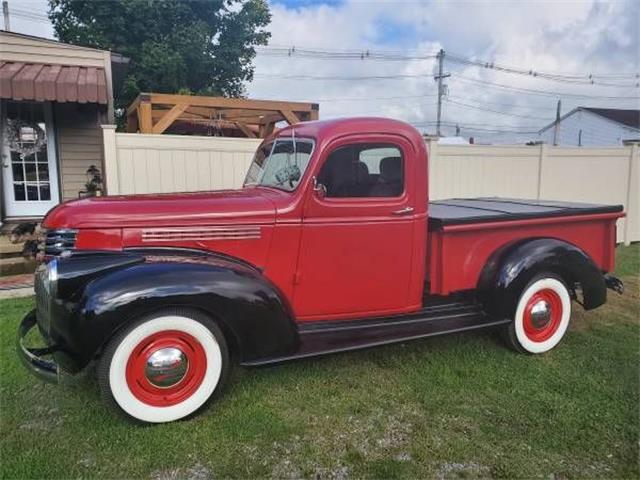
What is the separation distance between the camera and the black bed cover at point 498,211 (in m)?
3.91

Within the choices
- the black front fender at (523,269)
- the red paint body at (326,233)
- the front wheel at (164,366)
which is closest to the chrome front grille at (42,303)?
the red paint body at (326,233)

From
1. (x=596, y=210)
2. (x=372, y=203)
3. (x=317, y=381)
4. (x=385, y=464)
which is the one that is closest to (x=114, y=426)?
(x=317, y=381)

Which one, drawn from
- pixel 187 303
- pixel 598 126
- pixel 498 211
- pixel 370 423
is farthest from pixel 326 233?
pixel 598 126

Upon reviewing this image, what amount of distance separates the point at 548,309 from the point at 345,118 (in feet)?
7.61

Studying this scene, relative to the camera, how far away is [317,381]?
3.70 metres

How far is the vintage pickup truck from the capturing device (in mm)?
2943

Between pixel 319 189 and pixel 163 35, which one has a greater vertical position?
pixel 163 35

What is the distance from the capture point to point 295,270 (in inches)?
140

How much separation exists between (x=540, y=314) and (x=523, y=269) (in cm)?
49

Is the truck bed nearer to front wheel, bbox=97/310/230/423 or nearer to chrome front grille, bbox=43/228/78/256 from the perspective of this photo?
front wheel, bbox=97/310/230/423

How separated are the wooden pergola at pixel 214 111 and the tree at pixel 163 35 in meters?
6.71

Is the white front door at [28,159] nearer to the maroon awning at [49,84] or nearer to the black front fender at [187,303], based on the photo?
the maroon awning at [49,84]

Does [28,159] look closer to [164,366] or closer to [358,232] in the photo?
[164,366]

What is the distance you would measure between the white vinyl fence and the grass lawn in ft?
9.29
